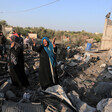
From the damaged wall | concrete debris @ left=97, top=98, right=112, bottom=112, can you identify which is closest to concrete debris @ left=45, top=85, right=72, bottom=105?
concrete debris @ left=97, top=98, right=112, bottom=112

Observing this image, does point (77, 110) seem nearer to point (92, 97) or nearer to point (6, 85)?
point (92, 97)

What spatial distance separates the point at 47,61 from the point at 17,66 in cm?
91

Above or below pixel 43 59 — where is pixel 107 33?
Answer: above

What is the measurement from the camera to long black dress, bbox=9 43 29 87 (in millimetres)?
3203

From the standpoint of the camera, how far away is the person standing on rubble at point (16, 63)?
3.19 m

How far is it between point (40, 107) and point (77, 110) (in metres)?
0.84

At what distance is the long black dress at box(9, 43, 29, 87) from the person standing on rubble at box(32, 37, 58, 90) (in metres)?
0.50

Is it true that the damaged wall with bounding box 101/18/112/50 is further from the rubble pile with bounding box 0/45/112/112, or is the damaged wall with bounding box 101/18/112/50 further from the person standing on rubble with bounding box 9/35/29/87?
the person standing on rubble with bounding box 9/35/29/87

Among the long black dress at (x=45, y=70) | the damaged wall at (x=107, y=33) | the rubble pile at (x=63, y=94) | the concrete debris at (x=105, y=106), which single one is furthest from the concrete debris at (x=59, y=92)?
the damaged wall at (x=107, y=33)

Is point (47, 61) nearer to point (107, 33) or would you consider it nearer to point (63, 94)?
point (63, 94)

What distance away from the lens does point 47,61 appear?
124 inches

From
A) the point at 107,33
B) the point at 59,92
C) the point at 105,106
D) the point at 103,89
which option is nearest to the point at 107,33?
the point at 107,33

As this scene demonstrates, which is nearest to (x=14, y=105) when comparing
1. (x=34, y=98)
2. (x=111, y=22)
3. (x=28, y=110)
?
(x=28, y=110)

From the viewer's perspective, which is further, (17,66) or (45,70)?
(17,66)
